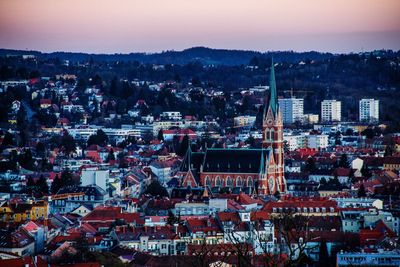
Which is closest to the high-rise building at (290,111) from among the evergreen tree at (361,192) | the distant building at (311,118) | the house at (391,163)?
the distant building at (311,118)

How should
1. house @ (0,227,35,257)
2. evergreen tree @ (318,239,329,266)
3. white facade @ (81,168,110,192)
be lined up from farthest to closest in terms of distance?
1. white facade @ (81,168,110,192)
2. house @ (0,227,35,257)
3. evergreen tree @ (318,239,329,266)

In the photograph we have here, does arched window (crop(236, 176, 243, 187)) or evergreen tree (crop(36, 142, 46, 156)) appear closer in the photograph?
arched window (crop(236, 176, 243, 187))

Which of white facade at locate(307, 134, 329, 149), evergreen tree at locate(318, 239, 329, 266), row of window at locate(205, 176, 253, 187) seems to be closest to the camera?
evergreen tree at locate(318, 239, 329, 266)

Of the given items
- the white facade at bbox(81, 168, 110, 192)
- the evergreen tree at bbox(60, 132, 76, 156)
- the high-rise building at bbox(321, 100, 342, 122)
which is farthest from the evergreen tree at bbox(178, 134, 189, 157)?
the high-rise building at bbox(321, 100, 342, 122)

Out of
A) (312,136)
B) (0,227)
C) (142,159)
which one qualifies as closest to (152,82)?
(312,136)

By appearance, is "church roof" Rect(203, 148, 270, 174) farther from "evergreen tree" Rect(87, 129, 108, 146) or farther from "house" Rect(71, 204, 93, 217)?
"evergreen tree" Rect(87, 129, 108, 146)

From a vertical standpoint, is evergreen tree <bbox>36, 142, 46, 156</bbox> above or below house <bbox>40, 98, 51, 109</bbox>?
below

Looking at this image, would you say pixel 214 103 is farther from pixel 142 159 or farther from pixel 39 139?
pixel 142 159
